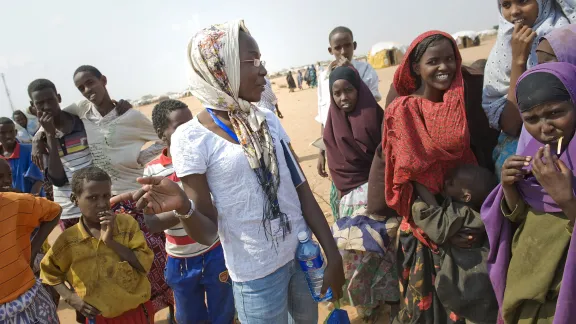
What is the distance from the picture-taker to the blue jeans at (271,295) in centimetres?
176

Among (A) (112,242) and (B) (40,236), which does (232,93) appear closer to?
(A) (112,242)

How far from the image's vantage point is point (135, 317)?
269 centimetres

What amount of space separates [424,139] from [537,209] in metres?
0.65

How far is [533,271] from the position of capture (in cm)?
177

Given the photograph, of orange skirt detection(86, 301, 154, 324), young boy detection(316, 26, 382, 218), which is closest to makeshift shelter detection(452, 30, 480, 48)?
young boy detection(316, 26, 382, 218)

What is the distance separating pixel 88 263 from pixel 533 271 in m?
2.50

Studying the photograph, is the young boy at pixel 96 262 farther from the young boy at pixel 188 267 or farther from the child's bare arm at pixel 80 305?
the young boy at pixel 188 267

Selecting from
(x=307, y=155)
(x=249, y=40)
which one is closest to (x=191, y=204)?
(x=249, y=40)

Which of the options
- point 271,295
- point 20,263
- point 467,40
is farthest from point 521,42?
point 467,40

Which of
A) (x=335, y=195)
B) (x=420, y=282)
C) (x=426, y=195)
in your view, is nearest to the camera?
(x=426, y=195)

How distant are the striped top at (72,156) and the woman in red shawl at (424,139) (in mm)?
2498

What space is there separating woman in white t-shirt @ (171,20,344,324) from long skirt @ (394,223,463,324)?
853 millimetres

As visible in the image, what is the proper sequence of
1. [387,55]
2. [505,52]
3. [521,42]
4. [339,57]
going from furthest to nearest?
[387,55] < [339,57] < [505,52] < [521,42]

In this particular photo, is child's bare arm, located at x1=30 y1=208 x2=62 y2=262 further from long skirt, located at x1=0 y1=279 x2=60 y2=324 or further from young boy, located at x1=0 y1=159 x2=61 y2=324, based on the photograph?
long skirt, located at x1=0 y1=279 x2=60 y2=324
